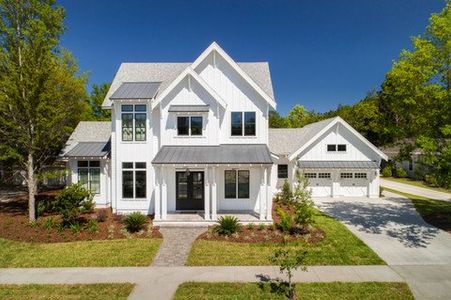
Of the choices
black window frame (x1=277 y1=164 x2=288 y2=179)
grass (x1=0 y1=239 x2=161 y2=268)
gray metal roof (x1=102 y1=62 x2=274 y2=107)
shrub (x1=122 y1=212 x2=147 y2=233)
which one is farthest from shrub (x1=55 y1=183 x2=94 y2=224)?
black window frame (x1=277 y1=164 x2=288 y2=179)

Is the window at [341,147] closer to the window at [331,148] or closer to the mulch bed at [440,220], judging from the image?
the window at [331,148]

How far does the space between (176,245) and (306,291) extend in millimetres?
6325

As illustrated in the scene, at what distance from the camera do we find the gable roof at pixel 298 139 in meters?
25.6

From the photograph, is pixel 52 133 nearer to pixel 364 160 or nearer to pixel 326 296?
pixel 326 296

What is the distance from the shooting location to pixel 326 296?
867cm

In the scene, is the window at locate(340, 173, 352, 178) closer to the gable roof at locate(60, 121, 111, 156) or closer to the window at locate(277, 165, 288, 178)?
the window at locate(277, 165, 288, 178)

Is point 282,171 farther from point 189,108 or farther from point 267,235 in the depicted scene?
point 267,235

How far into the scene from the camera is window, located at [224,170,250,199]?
18094 millimetres

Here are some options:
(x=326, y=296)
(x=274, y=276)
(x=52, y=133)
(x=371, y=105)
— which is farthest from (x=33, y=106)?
(x=371, y=105)

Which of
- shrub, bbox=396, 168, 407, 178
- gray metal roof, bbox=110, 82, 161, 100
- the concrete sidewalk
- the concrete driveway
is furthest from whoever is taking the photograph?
shrub, bbox=396, 168, 407, 178

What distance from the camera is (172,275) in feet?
33.5

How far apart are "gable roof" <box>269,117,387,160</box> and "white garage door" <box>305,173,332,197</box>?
299cm

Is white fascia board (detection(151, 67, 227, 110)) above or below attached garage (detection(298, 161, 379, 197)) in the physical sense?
above

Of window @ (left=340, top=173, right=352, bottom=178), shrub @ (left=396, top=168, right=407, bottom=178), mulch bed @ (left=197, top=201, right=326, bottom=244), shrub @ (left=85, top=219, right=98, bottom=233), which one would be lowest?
mulch bed @ (left=197, top=201, right=326, bottom=244)
